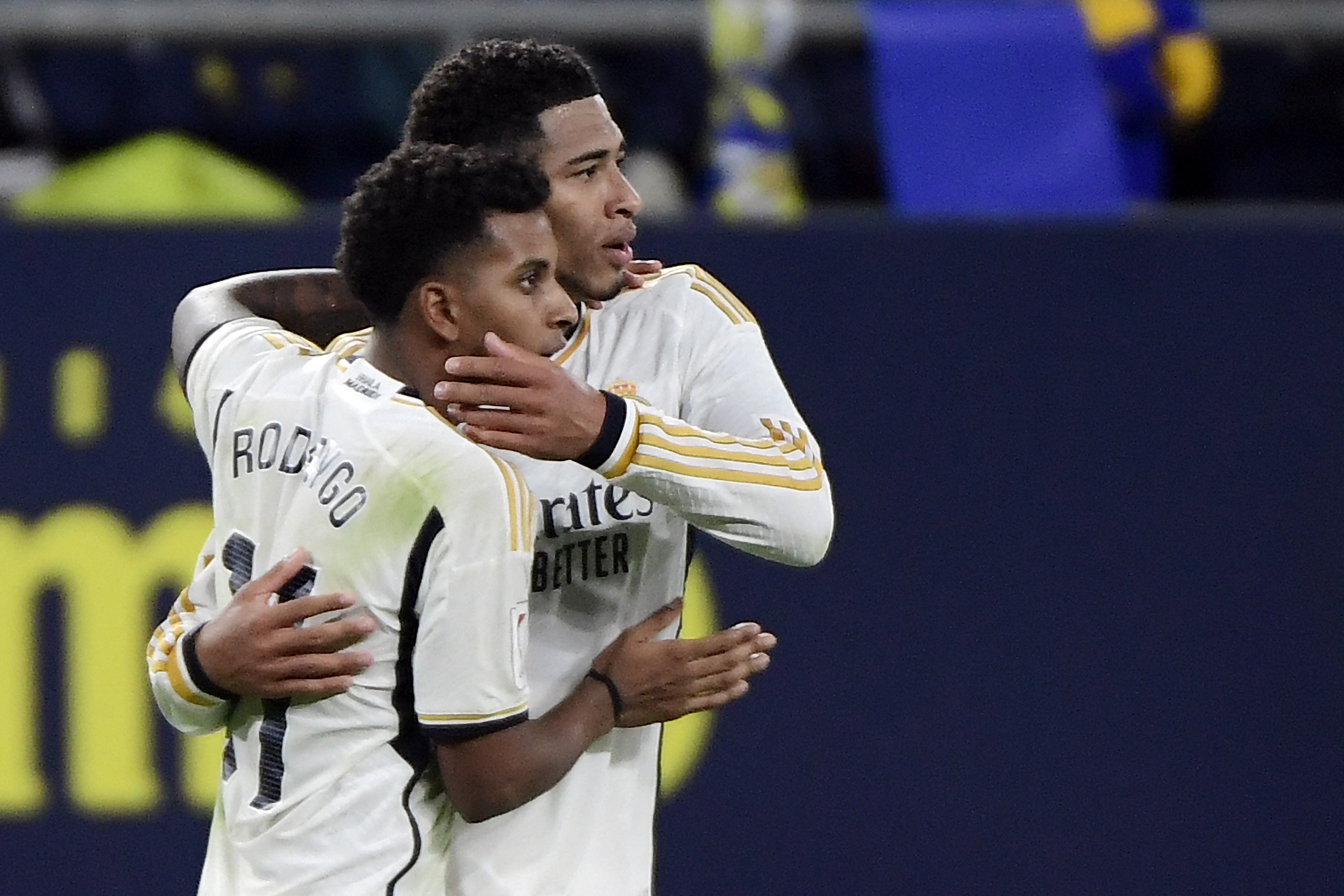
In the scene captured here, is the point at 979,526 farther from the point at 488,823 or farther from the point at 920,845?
the point at 488,823

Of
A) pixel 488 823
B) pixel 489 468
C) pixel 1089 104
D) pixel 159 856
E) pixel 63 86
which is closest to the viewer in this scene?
pixel 489 468

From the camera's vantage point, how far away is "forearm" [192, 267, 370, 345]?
119 inches

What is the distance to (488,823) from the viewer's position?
9.01ft

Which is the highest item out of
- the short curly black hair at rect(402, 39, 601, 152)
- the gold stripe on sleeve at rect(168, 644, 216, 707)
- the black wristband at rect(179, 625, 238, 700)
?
the short curly black hair at rect(402, 39, 601, 152)

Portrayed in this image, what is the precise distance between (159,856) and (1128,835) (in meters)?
2.37

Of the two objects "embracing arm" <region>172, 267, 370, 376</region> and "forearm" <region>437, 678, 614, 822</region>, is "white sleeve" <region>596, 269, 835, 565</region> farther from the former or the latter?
"embracing arm" <region>172, 267, 370, 376</region>

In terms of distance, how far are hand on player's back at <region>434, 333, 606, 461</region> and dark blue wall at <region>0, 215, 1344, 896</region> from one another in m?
2.31

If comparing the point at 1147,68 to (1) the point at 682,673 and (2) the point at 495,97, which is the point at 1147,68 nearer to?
(2) the point at 495,97

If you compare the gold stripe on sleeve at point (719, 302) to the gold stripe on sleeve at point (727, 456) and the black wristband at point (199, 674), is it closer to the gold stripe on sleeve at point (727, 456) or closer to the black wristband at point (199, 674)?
the gold stripe on sleeve at point (727, 456)

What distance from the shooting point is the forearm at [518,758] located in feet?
7.89

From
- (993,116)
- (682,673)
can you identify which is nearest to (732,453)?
(682,673)

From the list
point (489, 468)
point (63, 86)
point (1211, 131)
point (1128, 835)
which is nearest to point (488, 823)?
point (489, 468)

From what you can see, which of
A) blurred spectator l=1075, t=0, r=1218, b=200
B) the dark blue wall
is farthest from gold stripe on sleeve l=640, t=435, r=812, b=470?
blurred spectator l=1075, t=0, r=1218, b=200

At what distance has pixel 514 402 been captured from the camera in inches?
93.0
